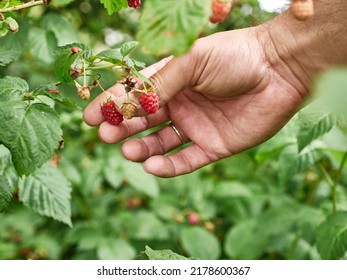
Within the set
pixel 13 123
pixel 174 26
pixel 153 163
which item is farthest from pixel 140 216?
pixel 174 26

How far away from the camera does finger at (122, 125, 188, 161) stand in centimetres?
159

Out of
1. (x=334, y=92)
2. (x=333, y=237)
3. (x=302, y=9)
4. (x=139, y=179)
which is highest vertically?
(x=334, y=92)

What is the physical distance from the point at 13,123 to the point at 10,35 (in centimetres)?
83

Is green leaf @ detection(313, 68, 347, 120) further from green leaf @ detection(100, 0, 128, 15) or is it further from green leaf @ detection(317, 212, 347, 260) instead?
green leaf @ detection(317, 212, 347, 260)

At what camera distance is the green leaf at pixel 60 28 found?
2.04 meters

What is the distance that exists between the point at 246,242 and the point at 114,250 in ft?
2.22

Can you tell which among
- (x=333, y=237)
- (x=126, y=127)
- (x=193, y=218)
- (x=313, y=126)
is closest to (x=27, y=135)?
(x=126, y=127)

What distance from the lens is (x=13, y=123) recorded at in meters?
1.09

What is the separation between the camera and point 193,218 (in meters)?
2.79

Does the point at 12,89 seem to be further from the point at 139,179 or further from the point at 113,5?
the point at 139,179

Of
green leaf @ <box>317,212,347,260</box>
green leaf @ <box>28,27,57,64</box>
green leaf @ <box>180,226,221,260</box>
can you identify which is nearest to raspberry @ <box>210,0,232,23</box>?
green leaf @ <box>317,212,347,260</box>

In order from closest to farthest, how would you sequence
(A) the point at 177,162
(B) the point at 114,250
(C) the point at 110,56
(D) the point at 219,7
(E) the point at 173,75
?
(D) the point at 219,7 → (C) the point at 110,56 → (E) the point at 173,75 → (A) the point at 177,162 → (B) the point at 114,250

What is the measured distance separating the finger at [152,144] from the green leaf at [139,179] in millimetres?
913
